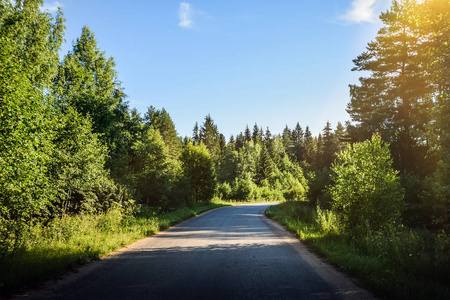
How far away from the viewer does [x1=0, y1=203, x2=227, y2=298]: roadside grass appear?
4980 millimetres

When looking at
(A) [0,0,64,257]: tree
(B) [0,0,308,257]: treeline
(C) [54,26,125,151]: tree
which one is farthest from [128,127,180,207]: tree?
(A) [0,0,64,257]: tree

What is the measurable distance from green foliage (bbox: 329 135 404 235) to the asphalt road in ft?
11.7

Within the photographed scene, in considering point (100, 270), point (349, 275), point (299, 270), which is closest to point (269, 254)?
point (299, 270)

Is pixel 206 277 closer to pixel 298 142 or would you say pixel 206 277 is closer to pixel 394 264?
pixel 394 264

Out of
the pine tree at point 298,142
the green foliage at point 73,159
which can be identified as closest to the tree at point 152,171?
the green foliage at point 73,159

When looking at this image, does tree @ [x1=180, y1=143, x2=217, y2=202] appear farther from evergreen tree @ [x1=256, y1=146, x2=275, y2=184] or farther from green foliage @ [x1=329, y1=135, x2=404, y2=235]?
evergreen tree @ [x1=256, y1=146, x2=275, y2=184]

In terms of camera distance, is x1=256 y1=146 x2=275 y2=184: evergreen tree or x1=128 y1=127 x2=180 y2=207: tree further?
x1=256 y1=146 x2=275 y2=184: evergreen tree

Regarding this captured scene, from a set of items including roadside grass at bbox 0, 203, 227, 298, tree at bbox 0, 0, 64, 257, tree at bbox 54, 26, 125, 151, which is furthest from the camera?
tree at bbox 54, 26, 125, 151

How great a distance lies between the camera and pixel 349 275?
5.69m

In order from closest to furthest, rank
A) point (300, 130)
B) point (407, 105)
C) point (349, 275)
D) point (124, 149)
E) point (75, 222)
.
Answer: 1. point (349, 275)
2. point (75, 222)
3. point (407, 105)
4. point (124, 149)
5. point (300, 130)

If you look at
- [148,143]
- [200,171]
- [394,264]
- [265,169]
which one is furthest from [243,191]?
[394,264]

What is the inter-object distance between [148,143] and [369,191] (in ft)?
63.1

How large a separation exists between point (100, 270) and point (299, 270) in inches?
188

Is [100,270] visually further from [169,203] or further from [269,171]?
[269,171]
